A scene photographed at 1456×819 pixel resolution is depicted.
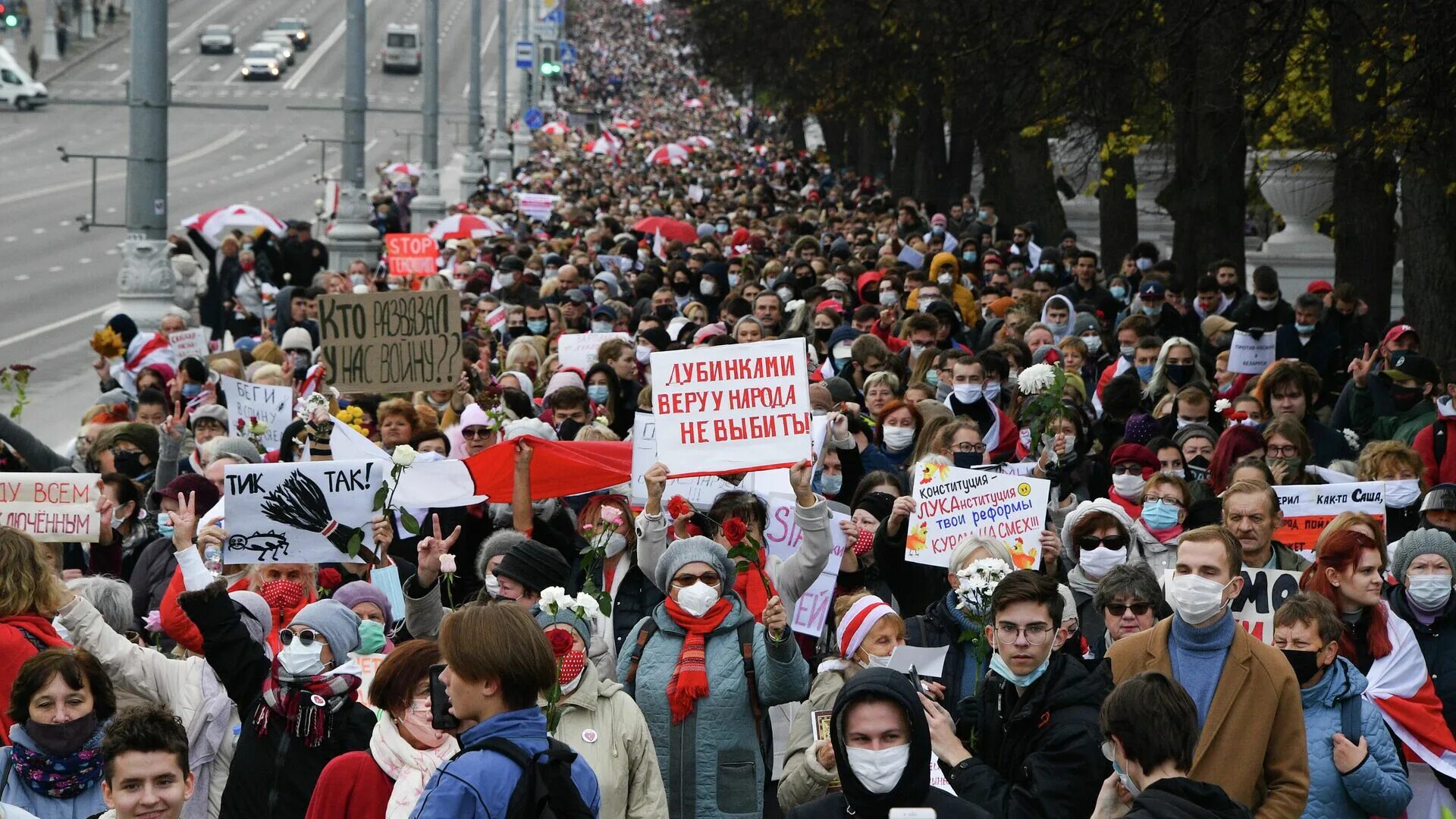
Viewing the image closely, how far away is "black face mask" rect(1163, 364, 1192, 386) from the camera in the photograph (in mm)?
12812

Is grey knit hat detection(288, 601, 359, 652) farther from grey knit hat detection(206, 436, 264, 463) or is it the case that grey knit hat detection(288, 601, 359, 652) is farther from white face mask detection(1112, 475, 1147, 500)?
white face mask detection(1112, 475, 1147, 500)

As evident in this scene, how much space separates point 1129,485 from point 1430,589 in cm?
247

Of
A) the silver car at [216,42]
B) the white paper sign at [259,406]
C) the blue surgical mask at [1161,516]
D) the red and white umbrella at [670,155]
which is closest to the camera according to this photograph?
the blue surgical mask at [1161,516]

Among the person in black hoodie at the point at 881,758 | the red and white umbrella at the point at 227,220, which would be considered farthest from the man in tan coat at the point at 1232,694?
the red and white umbrella at the point at 227,220

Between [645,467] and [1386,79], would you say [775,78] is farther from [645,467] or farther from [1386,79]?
[645,467]

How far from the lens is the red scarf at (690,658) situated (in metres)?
6.63

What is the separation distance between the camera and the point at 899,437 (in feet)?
35.4

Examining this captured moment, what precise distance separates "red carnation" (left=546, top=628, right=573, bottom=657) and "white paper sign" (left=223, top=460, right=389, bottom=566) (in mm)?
1992

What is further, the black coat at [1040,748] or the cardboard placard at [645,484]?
the cardboard placard at [645,484]

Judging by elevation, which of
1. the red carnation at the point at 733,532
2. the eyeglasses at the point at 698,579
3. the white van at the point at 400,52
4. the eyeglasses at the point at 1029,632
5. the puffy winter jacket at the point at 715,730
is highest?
the white van at the point at 400,52

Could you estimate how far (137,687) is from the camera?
21.3ft

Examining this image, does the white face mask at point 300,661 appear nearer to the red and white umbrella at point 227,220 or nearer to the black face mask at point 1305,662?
the black face mask at point 1305,662

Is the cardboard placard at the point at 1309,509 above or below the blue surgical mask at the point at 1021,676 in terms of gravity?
below

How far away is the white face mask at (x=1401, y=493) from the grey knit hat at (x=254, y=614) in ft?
17.0
